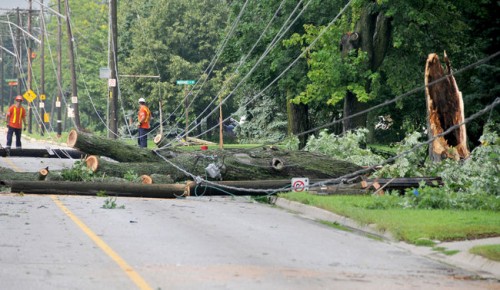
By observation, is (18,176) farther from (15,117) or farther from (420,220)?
(15,117)

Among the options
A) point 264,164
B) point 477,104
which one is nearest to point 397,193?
point 264,164

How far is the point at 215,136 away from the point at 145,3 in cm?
1260

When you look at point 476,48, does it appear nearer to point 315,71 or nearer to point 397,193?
→ point 315,71

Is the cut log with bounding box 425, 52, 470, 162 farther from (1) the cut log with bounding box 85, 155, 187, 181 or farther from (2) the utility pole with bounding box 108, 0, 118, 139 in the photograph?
(2) the utility pole with bounding box 108, 0, 118, 139

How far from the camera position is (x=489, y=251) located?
1424cm

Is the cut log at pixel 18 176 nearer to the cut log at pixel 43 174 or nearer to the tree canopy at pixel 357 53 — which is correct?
the cut log at pixel 43 174

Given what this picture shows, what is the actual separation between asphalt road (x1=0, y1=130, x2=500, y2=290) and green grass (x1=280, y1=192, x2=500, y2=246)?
0.52 meters

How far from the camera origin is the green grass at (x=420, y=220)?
16.2 meters

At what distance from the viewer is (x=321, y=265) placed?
44.2ft

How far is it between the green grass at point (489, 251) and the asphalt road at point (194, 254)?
52cm

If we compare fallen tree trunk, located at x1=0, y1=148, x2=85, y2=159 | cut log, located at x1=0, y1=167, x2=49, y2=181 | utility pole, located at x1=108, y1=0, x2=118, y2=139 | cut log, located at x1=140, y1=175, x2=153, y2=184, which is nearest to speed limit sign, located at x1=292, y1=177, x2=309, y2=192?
cut log, located at x1=140, y1=175, x2=153, y2=184

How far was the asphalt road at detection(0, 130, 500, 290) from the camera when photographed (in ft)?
39.2

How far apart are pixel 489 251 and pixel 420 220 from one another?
359 centimetres

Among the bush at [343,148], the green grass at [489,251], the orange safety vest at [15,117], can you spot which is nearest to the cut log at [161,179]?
the bush at [343,148]
